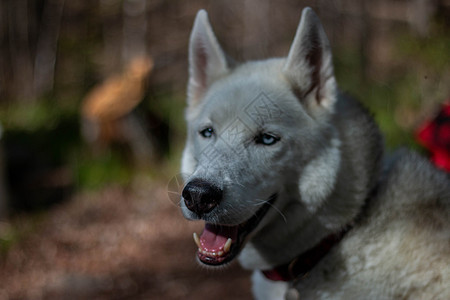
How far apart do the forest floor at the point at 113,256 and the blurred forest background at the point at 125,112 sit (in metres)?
0.02

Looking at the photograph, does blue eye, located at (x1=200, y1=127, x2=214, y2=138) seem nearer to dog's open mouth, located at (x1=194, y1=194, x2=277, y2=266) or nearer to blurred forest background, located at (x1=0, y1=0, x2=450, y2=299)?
dog's open mouth, located at (x1=194, y1=194, x2=277, y2=266)

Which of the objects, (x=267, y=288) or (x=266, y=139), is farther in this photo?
(x=267, y=288)

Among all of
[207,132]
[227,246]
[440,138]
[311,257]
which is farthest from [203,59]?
[440,138]

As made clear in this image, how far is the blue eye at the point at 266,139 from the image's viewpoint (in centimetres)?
198

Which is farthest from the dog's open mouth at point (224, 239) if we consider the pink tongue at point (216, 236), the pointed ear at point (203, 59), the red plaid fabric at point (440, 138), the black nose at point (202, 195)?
the red plaid fabric at point (440, 138)

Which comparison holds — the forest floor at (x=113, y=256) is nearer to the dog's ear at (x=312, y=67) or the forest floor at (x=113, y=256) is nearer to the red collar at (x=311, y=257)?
the red collar at (x=311, y=257)

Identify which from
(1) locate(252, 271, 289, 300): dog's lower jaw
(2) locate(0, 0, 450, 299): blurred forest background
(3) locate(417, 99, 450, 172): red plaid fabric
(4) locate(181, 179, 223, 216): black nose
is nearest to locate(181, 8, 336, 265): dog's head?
(4) locate(181, 179, 223, 216): black nose

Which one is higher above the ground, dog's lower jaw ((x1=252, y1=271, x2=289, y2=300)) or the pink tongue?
the pink tongue

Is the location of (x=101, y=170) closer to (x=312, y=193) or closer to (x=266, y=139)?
(x=266, y=139)

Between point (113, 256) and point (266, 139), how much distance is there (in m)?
2.92

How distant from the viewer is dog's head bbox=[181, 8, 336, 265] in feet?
5.94

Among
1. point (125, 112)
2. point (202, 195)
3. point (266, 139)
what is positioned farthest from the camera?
point (125, 112)

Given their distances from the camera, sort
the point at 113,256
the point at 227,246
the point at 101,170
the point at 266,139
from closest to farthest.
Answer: the point at 227,246
the point at 266,139
the point at 113,256
the point at 101,170

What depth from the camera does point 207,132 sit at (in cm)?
215
